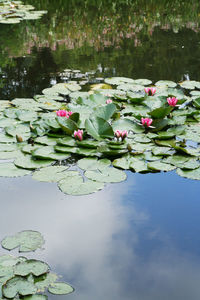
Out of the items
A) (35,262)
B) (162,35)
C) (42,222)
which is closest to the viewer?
(35,262)

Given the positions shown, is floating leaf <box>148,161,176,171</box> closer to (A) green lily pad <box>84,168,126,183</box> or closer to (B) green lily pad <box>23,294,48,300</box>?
(A) green lily pad <box>84,168,126,183</box>

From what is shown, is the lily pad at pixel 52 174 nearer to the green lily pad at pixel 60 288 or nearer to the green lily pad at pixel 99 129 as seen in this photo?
the green lily pad at pixel 99 129

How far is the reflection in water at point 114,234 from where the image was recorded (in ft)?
5.49

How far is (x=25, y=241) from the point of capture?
6.31 ft

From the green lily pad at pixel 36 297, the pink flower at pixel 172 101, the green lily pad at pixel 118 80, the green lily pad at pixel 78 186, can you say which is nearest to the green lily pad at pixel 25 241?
the green lily pad at pixel 36 297

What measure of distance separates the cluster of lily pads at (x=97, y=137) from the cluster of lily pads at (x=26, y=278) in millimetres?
613

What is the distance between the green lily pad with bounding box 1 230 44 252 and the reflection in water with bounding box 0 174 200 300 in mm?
42

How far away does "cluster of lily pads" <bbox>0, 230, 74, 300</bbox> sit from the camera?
160 cm

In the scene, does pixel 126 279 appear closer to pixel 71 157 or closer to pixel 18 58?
pixel 71 157

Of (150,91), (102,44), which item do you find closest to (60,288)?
(150,91)

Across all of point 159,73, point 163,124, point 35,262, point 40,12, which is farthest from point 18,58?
point 35,262

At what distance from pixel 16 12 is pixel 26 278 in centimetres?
730

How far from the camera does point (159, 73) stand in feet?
15.1

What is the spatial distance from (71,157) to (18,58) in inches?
113
